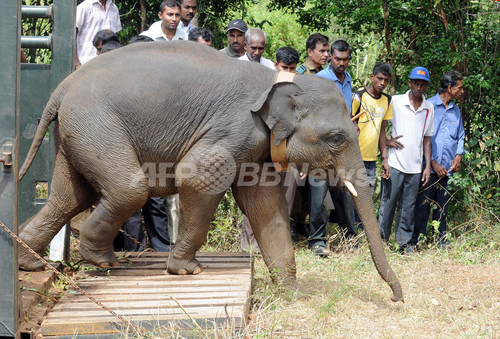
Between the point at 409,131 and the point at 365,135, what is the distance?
52cm

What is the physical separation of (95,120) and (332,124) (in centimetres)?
182

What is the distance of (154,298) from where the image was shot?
4.78 m

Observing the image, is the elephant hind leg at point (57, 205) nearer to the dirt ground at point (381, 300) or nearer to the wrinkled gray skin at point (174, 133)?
the wrinkled gray skin at point (174, 133)

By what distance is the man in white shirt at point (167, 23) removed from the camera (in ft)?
24.5

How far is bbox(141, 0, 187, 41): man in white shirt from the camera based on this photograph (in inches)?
294

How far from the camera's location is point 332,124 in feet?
17.8

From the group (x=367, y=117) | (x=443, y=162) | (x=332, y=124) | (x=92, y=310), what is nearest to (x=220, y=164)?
(x=332, y=124)

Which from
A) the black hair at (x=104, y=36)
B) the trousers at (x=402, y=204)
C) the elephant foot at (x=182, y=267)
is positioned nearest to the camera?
the elephant foot at (x=182, y=267)

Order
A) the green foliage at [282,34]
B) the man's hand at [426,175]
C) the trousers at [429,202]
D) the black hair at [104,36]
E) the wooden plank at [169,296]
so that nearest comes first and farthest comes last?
the wooden plank at [169,296], the black hair at [104,36], the man's hand at [426,175], the trousers at [429,202], the green foliage at [282,34]

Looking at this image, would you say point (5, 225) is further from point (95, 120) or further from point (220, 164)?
point (220, 164)

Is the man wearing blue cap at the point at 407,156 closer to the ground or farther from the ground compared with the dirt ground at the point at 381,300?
farther from the ground

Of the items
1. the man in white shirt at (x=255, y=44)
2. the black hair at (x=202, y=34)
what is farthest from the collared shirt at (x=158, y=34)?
the man in white shirt at (x=255, y=44)

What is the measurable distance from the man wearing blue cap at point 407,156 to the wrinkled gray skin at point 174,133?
2.38m

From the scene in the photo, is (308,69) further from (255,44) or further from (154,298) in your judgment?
(154,298)
